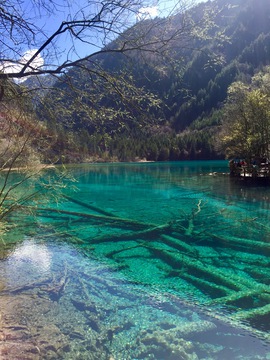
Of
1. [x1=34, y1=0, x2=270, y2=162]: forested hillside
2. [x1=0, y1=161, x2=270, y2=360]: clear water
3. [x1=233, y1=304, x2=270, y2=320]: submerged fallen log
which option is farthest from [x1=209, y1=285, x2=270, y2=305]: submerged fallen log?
[x1=34, y1=0, x2=270, y2=162]: forested hillside

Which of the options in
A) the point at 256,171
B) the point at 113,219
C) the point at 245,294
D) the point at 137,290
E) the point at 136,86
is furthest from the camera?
the point at 256,171

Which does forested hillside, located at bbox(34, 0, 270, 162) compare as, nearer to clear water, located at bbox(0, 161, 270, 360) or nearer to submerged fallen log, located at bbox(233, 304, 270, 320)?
clear water, located at bbox(0, 161, 270, 360)

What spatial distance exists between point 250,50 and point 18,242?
611ft

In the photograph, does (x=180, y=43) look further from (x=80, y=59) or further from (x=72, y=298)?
(x=72, y=298)

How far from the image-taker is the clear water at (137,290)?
4.15 meters

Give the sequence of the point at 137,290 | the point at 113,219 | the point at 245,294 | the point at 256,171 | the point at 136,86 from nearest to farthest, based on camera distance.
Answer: the point at 136,86 < the point at 245,294 < the point at 137,290 < the point at 113,219 < the point at 256,171

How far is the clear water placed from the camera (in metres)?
4.15

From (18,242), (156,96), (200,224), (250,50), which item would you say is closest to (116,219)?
(200,224)

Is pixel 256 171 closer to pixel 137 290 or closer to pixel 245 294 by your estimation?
pixel 245 294

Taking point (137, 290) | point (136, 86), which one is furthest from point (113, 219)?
point (136, 86)

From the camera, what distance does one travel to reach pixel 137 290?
19.4 feet

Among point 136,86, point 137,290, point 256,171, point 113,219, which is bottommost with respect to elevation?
point 137,290

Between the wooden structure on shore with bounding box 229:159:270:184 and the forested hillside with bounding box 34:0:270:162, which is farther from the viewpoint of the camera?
the wooden structure on shore with bounding box 229:159:270:184

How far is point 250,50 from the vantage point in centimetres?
16688
